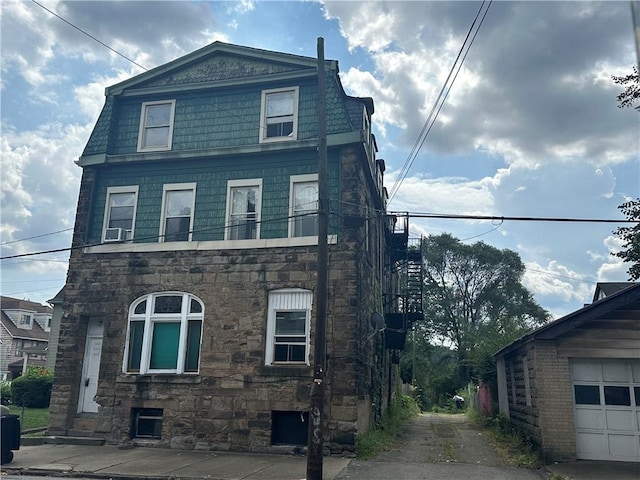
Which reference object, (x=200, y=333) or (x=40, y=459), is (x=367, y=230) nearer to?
(x=200, y=333)

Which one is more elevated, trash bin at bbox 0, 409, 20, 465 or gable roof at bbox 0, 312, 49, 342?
gable roof at bbox 0, 312, 49, 342

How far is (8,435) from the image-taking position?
11.5 m

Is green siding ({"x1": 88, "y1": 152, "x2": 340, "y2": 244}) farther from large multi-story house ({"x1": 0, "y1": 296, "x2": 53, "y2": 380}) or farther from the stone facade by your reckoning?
large multi-story house ({"x1": 0, "y1": 296, "x2": 53, "y2": 380})

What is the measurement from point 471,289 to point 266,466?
36760 mm

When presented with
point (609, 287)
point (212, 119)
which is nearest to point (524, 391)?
point (212, 119)

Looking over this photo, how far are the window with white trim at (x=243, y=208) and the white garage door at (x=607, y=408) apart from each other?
29.3 ft

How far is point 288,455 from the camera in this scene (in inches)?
515

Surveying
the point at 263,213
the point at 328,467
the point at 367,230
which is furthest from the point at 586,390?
the point at 263,213

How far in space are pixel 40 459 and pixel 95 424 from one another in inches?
105

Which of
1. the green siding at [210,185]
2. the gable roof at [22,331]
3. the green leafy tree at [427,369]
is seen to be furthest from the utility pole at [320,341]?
the gable roof at [22,331]

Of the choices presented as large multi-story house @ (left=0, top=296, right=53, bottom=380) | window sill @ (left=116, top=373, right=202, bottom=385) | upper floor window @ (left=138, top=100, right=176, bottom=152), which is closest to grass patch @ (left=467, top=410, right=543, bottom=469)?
window sill @ (left=116, top=373, right=202, bottom=385)

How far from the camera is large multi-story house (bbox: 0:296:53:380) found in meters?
45.6

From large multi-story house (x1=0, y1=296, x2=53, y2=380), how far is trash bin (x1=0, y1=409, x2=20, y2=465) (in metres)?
37.0

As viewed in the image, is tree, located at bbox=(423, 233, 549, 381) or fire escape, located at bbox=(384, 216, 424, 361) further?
tree, located at bbox=(423, 233, 549, 381)
